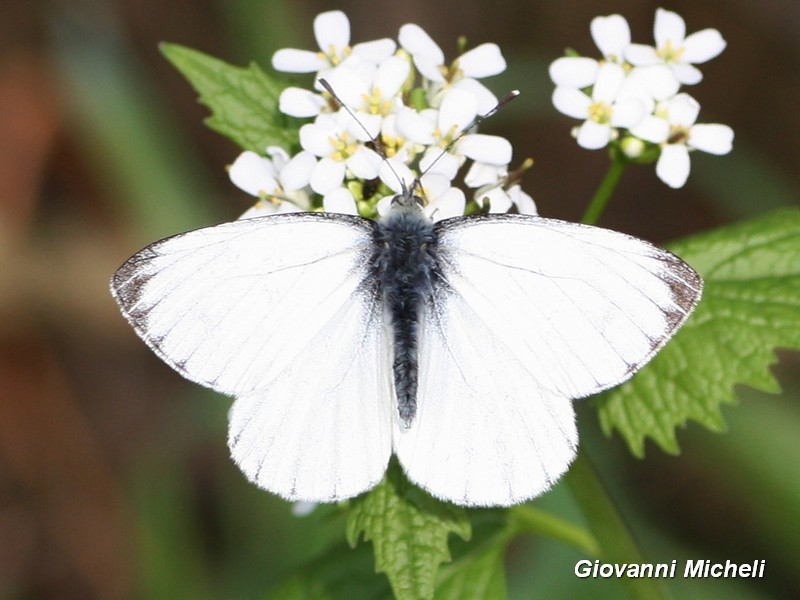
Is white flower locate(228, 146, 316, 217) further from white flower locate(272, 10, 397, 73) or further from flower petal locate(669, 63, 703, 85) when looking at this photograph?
flower petal locate(669, 63, 703, 85)

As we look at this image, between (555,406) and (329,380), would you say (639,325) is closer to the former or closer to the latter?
(555,406)

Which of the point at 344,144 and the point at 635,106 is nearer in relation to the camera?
→ the point at 344,144

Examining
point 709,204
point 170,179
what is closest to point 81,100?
point 170,179

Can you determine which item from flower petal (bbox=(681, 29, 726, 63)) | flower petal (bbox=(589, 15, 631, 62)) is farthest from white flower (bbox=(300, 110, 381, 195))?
flower petal (bbox=(681, 29, 726, 63))

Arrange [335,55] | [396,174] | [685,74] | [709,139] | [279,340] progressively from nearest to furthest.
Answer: [279,340] < [396,174] < [709,139] < [335,55] < [685,74]

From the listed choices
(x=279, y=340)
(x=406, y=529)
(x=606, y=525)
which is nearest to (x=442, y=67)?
(x=279, y=340)

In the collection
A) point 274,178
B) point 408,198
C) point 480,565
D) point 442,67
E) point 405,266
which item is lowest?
point 480,565

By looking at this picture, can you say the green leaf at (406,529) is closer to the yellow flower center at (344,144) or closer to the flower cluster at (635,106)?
the yellow flower center at (344,144)

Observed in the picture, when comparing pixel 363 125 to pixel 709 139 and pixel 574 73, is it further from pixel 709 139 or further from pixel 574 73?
pixel 709 139
